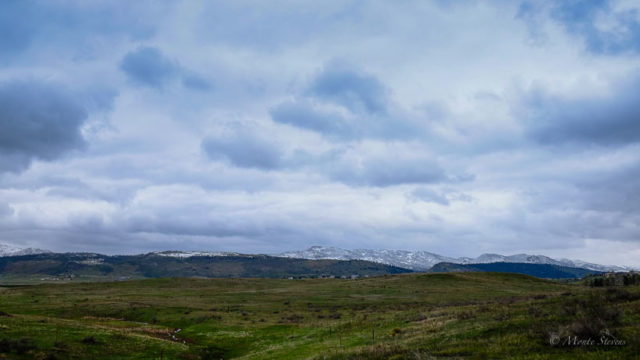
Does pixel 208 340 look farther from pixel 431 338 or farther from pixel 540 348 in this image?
pixel 540 348

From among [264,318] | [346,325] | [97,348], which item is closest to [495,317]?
[346,325]

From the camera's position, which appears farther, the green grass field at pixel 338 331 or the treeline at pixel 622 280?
the treeline at pixel 622 280

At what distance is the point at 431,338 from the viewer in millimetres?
30297

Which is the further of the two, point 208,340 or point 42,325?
point 208,340

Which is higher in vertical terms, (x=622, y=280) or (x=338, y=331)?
(x=622, y=280)

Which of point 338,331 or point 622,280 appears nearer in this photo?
point 338,331

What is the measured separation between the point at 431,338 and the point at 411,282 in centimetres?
12046

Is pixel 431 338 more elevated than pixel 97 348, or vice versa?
pixel 431 338

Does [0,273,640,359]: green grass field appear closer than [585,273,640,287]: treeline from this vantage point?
Yes

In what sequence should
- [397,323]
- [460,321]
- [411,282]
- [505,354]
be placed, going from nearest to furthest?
[505,354] → [460,321] → [397,323] → [411,282]

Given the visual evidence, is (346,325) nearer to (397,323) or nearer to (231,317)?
(397,323)

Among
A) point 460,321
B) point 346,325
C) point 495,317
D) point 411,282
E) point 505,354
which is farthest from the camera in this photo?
point 411,282

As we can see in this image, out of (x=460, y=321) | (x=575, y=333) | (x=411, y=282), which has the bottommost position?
(x=411, y=282)

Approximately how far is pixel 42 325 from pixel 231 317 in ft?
106
